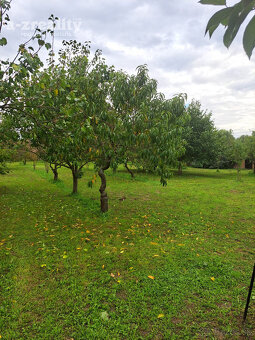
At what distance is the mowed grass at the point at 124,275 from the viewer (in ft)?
8.98

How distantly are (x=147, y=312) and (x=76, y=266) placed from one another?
5.95 ft

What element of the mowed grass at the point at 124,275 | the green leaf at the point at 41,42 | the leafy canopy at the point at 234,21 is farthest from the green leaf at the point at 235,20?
the green leaf at the point at 41,42

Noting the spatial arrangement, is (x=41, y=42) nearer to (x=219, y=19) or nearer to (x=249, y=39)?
(x=219, y=19)

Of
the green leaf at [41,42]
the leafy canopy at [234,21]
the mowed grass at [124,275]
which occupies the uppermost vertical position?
the green leaf at [41,42]

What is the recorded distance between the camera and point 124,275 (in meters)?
3.89

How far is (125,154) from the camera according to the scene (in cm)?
633

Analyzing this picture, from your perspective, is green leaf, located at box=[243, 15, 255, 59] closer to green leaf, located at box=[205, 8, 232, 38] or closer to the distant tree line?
green leaf, located at box=[205, 8, 232, 38]

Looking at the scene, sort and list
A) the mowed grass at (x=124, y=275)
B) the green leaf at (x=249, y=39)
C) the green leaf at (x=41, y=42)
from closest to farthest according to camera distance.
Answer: the green leaf at (x=249, y=39), the mowed grass at (x=124, y=275), the green leaf at (x=41, y=42)

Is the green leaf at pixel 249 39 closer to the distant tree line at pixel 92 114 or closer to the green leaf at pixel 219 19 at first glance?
the green leaf at pixel 219 19

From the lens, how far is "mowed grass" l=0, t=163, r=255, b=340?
2738 millimetres

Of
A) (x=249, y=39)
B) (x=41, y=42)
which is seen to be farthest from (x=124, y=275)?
(x=41, y=42)

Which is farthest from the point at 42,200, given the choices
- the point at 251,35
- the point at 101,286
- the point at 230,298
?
the point at 251,35

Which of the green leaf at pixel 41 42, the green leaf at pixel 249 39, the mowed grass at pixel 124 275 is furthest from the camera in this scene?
the green leaf at pixel 41 42

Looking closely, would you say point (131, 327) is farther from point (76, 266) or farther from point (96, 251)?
point (96, 251)
